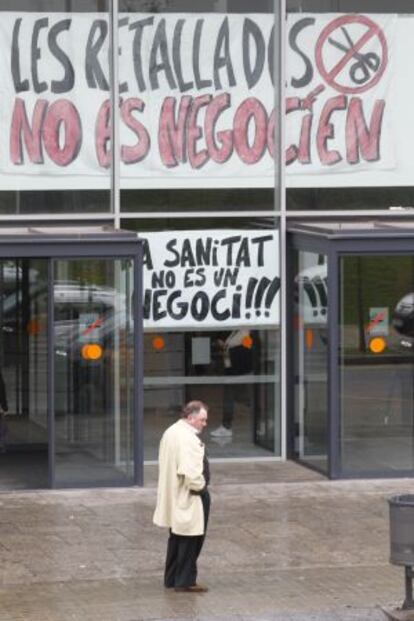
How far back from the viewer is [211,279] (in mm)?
20609

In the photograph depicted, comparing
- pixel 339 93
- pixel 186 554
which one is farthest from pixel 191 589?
pixel 339 93

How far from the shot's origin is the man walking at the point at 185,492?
14000mm

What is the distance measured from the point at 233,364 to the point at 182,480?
22.6ft

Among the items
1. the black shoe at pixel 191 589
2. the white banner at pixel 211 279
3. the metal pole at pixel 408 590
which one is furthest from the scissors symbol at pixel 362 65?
the metal pole at pixel 408 590

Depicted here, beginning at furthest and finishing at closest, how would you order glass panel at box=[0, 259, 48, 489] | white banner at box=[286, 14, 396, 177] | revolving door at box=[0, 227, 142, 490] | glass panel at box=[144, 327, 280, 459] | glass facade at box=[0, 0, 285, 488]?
glass panel at box=[0, 259, 48, 489] → white banner at box=[286, 14, 396, 177] → glass panel at box=[144, 327, 280, 459] → glass facade at box=[0, 0, 285, 488] → revolving door at box=[0, 227, 142, 490]

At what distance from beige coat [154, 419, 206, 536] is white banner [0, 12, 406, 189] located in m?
6.80

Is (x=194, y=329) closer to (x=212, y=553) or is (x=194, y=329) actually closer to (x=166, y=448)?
(x=212, y=553)

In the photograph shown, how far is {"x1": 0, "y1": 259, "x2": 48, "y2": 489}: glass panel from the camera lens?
21.4m

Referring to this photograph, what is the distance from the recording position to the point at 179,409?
2069 centimetres

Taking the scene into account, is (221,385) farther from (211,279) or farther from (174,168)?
(174,168)

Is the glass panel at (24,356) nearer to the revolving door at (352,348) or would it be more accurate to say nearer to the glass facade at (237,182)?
the glass facade at (237,182)

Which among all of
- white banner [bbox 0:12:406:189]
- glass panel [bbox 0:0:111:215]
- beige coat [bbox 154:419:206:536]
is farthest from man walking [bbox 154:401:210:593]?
white banner [bbox 0:12:406:189]

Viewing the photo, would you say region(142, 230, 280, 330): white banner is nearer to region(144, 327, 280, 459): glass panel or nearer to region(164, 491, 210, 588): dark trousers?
region(144, 327, 280, 459): glass panel

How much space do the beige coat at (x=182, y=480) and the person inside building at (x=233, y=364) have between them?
264 inches
